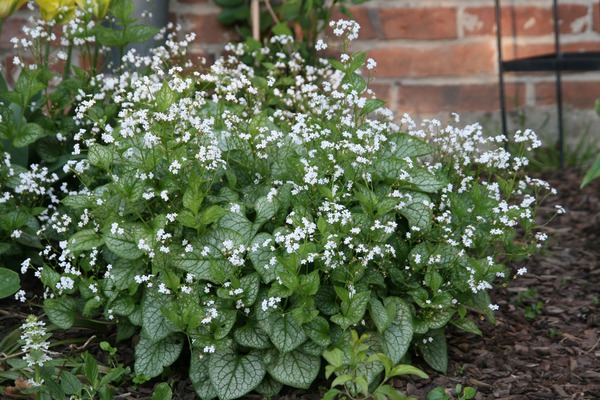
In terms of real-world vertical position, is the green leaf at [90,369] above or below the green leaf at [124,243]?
below

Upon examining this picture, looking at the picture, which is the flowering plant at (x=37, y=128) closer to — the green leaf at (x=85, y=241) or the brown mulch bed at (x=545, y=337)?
the green leaf at (x=85, y=241)

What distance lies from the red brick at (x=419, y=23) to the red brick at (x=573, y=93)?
42cm

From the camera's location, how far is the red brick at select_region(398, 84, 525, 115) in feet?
11.1

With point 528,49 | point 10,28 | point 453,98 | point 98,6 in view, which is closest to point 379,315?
point 98,6

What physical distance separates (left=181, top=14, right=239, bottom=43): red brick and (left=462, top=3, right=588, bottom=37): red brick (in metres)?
0.94

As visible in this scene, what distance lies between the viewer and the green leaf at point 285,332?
179 centimetres

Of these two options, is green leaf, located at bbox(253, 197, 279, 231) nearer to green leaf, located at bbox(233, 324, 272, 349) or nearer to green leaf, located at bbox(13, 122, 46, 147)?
green leaf, located at bbox(233, 324, 272, 349)

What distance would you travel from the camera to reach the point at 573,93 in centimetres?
342

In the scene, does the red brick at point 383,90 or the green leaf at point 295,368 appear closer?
the green leaf at point 295,368

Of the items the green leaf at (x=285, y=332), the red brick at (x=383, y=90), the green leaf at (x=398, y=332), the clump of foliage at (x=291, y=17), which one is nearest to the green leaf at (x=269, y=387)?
the green leaf at (x=285, y=332)

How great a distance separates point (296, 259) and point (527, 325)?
2.63 ft

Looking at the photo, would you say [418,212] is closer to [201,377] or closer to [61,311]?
[201,377]

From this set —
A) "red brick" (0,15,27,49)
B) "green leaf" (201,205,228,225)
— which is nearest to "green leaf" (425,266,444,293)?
"green leaf" (201,205,228,225)

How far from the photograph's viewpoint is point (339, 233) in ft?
5.97
